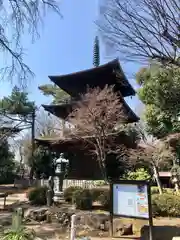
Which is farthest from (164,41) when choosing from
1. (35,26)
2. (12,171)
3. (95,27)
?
(12,171)

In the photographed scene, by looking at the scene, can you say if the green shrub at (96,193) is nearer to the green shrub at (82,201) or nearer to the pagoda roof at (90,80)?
the green shrub at (82,201)

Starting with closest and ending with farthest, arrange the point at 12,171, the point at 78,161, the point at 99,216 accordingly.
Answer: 1. the point at 99,216
2. the point at 78,161
3. the point at 12,171

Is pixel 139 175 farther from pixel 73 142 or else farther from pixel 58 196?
pixel 58 196

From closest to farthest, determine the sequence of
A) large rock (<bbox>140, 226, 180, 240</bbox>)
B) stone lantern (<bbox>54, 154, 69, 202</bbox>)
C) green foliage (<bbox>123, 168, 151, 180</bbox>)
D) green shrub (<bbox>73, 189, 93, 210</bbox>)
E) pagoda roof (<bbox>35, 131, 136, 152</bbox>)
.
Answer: large rock (<bbox>140, 226, 180, 240</bbox>)
green shrub (<bbox>73, 189, 93, 210</bbox>)
stone lantern (<bbox>54, 154, 69, 202</bbox>)
green foliage (<bbox>123, 168, 151, 180</bbox>)
pagoda roof (<bbox>35, 131, 136, 152</bbox>)

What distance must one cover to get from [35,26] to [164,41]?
3103 millimetres

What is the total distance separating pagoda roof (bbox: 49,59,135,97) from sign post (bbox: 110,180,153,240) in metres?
13.0

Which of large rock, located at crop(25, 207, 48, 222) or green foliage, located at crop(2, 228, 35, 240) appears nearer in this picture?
green foliage, located at crop(2, 228, 35, 240)

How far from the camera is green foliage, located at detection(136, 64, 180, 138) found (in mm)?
11086

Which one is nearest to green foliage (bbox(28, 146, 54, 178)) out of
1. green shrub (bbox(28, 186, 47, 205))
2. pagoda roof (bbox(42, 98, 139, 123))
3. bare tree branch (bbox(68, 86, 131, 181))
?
pagoda roof (bbox(42, 98, 139, 123))

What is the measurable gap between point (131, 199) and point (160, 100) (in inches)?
336

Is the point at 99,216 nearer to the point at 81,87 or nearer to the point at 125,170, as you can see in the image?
the point at 125,170

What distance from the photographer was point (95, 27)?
674 cm

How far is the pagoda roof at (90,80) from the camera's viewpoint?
1844cm

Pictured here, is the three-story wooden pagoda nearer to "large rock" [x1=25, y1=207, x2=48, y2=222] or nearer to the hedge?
the hedge
